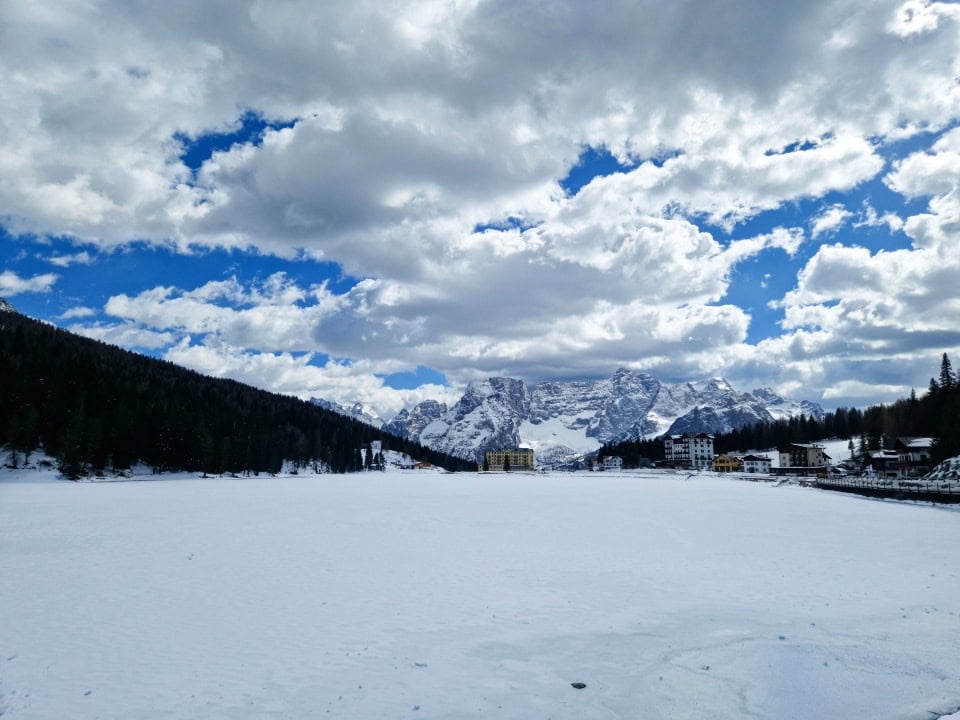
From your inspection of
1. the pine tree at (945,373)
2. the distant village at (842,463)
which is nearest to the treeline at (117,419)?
the distant village at (842,463)

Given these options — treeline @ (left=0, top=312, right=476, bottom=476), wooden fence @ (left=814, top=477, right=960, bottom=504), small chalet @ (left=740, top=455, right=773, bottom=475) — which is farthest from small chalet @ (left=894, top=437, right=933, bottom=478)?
treeline @ (left=0, top=312, right=476, bottom=476)

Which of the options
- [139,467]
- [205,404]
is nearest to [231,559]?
[139,467]

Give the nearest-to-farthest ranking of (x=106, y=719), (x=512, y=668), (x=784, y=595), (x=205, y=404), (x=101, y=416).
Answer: (x=106, y=719) < (x=512, y=668) < (x=784, y=595) < (x=101, y=416) < (x=205, y=404)

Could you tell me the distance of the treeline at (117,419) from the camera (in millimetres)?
87625

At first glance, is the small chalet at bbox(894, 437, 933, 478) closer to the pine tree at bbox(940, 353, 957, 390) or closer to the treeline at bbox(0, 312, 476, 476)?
the pine tree at bbox(940, 353, 957, 390)

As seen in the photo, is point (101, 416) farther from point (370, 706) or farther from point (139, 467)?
point (370, 706)

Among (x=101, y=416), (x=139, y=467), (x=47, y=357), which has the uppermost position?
(x=47, y=357)

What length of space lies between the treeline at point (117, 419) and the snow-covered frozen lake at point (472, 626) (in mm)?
69583

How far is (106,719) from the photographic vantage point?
9938 millimetres

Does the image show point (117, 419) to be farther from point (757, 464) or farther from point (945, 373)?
point (945, 373)

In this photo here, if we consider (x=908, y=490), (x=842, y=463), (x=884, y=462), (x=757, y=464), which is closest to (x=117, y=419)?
(x=908, y=490)

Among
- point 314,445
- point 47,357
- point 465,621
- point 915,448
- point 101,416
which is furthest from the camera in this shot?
point 314,445

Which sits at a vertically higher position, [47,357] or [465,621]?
[47,357]

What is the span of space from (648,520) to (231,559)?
90.5ft
